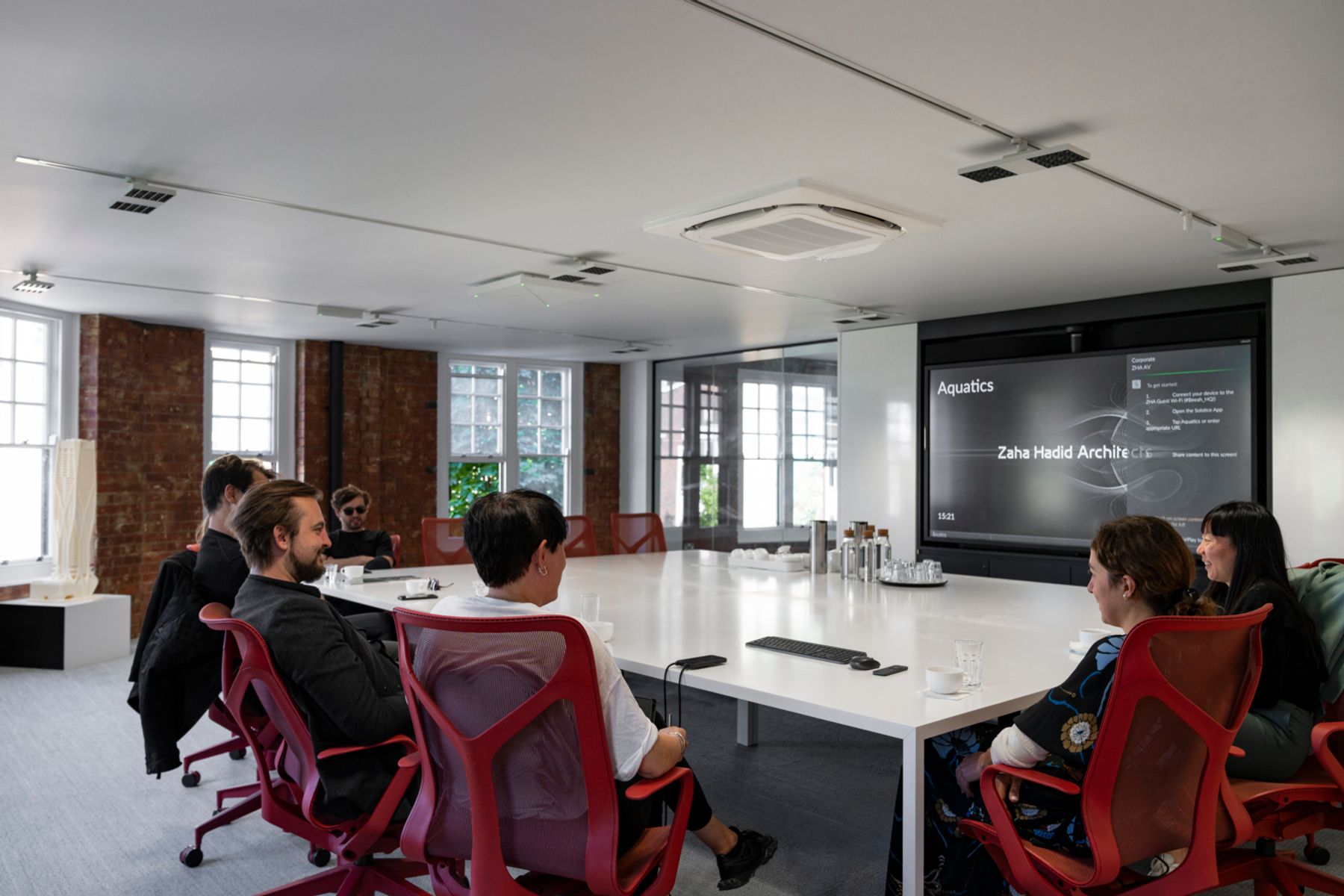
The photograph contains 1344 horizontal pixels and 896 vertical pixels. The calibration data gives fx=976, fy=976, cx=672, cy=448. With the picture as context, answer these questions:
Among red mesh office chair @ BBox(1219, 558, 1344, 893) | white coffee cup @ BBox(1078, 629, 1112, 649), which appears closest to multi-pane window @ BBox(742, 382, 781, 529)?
white coffee cup @ BBox(1078, 629, 1112, 649)

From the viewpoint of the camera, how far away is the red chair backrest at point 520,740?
1810 millimetres

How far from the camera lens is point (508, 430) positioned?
9.95m

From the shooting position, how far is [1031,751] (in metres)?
2.07

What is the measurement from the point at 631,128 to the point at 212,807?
9.49ft

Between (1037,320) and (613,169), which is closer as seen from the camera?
(613,169)

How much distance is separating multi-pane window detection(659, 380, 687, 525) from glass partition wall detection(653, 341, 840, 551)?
1cm

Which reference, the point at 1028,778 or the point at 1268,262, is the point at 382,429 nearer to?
the point at 1268,262

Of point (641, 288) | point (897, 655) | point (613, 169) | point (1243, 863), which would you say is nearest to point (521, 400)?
point (641, 288)

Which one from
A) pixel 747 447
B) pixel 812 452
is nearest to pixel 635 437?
pixel 747 447

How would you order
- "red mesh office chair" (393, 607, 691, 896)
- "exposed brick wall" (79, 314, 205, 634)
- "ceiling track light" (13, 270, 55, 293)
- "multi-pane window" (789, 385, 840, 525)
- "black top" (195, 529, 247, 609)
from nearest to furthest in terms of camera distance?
"red mesh office chair" (393, 607, 691, 896) → "black top" (195, 529, 247, 609) → "ceiling track light" (13, 270, 55, 293) → "exposed brick wall" (79, 314, 205, 634) → "multi-pane window" (789, 385, 840, 525)

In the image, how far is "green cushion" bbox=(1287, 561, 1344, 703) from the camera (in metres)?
2.57

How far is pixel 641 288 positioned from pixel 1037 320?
9.16 feet

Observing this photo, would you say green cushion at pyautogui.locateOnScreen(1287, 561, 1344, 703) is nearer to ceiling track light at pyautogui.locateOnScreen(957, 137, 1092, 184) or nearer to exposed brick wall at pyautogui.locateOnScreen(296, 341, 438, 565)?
ceiling track light at pyautogui.locateOnScreen(957, 137, 1092, 184)

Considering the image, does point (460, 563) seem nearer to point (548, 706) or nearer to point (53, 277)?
point (53, 277)
